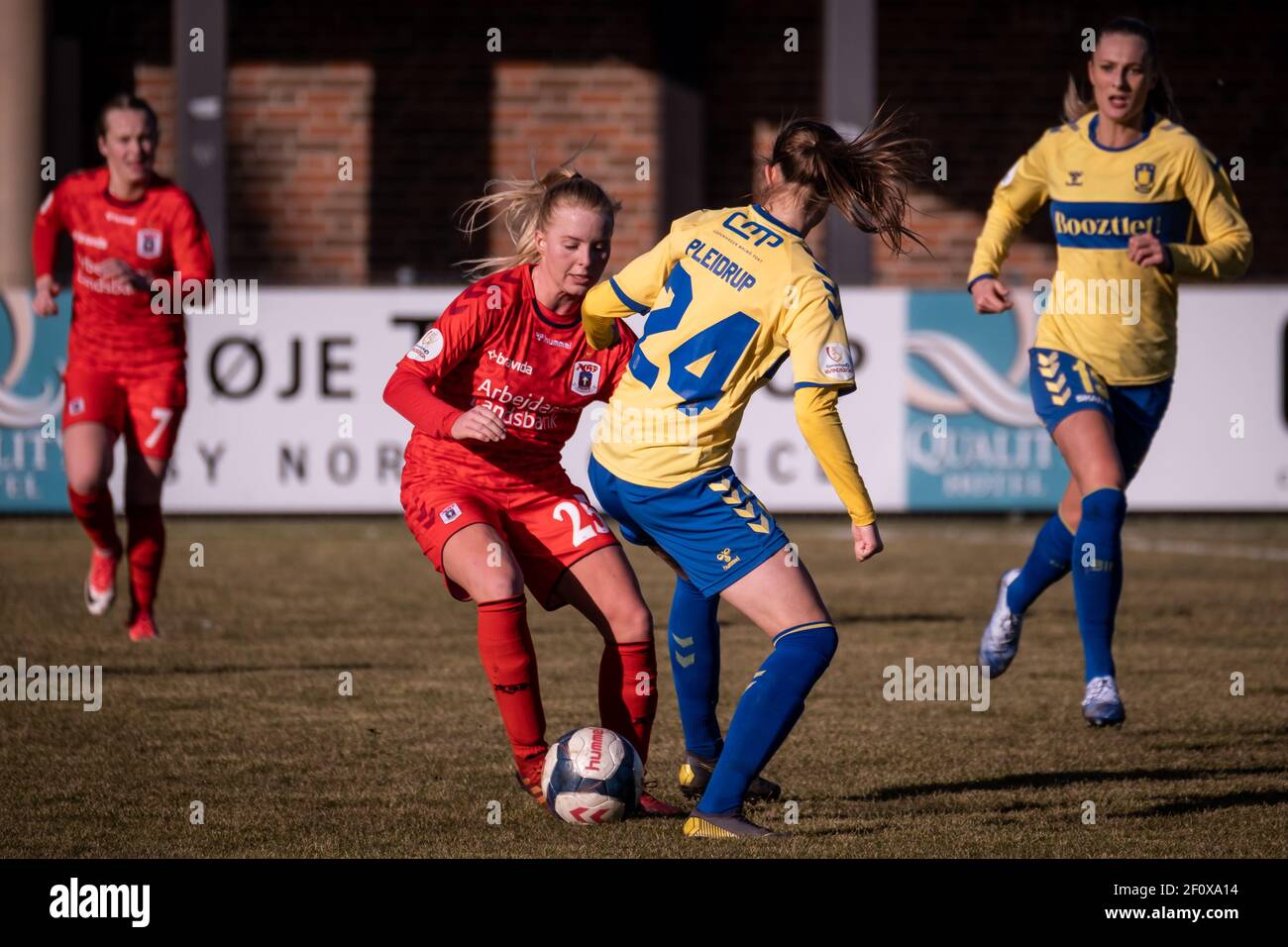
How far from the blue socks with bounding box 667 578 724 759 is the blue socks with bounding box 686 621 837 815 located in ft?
1.74

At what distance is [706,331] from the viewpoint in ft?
15.9

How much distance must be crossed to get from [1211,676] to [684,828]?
11.5 feet

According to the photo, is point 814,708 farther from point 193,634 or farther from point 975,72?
point 975,72

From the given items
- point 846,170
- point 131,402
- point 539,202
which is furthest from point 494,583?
point 131,402

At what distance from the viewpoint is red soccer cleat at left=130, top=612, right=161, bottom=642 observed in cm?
829

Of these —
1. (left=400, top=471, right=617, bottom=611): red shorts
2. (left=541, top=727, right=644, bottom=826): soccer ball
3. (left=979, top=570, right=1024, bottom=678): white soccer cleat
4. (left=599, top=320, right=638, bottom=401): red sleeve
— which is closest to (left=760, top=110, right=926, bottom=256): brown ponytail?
(left=599, top=320, right=638, bottom=401): red sleeve

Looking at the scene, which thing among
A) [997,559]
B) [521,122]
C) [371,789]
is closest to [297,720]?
[371,789]

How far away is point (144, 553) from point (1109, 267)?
4.25 m

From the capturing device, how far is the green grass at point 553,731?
4879mm

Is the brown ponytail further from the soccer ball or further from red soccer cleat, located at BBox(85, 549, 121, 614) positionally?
red soccer cleat, located at BBox(85, 549, 121, 614)

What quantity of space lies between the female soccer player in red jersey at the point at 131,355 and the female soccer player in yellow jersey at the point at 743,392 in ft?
12.4

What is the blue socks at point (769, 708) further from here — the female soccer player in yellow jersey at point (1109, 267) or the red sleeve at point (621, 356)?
the female soccer player in yellow jersey at point (1109, 267)

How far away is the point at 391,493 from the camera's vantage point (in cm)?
1294

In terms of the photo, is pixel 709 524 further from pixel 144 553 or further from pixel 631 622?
pixel 144 553
